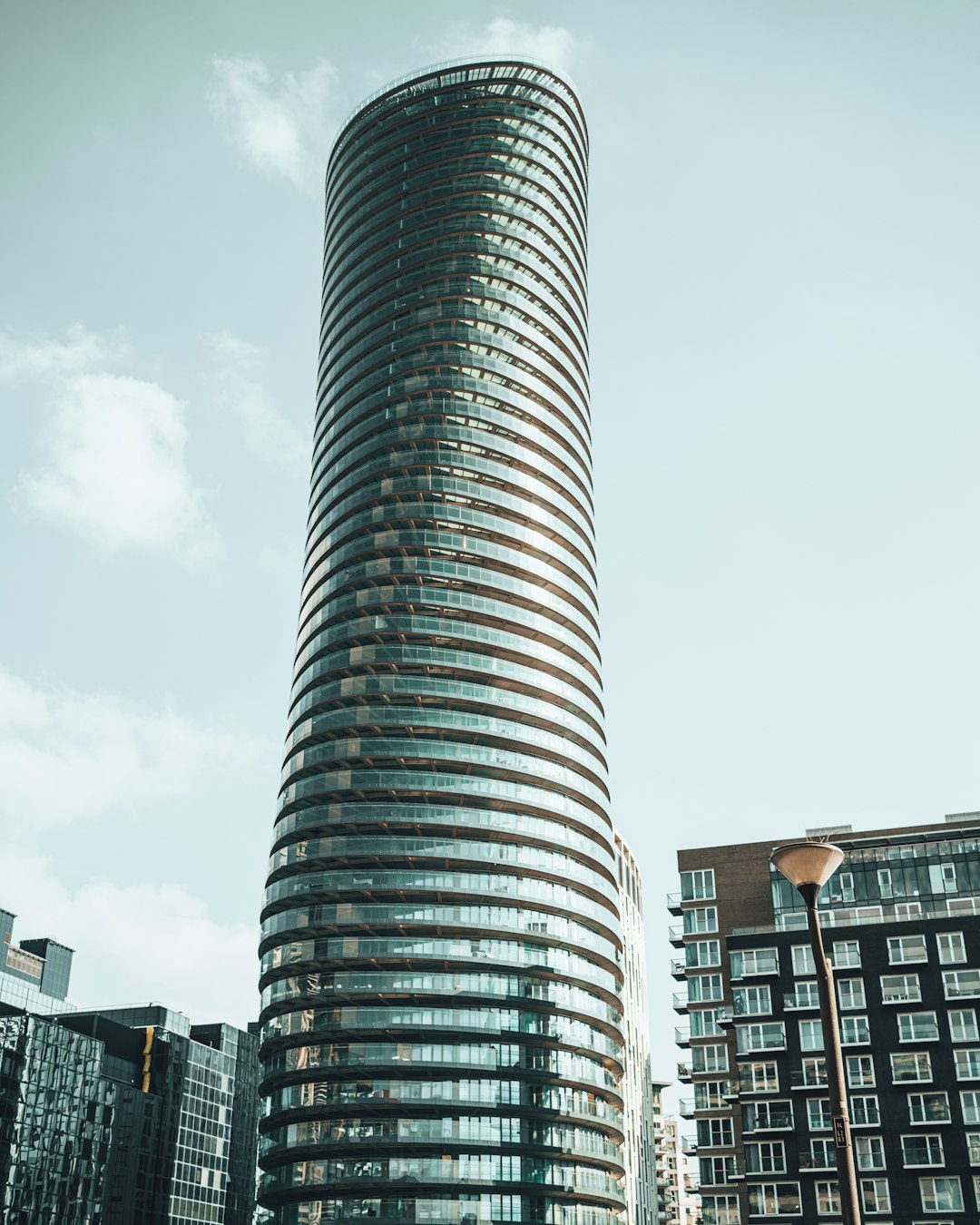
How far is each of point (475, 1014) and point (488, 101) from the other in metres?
100.0

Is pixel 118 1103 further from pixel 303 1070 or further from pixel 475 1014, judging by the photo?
pixel 475 1014

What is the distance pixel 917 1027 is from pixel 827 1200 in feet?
47.2

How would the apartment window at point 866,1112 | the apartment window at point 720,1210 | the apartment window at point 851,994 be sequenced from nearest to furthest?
1. the apartment window at point 866,1112
2. the apartment window at point 851,994
3. the apartment window at point 720,1210

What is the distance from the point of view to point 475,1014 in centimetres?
10138

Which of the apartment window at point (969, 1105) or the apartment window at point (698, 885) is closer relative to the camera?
the apartment window at point (969, 1105)

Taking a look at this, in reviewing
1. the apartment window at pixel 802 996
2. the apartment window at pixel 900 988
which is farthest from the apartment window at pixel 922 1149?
the apartment window at pixel 802 996

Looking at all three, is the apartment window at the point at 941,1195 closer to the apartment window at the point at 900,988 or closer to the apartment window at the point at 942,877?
the apartment window at the point at 900,988

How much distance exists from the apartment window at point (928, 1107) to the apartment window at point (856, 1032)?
5175 mm

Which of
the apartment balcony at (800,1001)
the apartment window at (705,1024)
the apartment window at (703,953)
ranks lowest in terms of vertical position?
the apartment balcony at (800,1001)

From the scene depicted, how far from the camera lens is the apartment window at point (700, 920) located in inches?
4759

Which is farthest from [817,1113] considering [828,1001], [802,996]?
[828,1001]

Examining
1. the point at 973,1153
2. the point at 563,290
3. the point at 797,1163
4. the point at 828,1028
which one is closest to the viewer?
the point at 828,1028

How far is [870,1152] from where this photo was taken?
95.2 metres

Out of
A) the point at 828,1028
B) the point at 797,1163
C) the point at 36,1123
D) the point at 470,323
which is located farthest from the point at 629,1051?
the point at 828,1028
